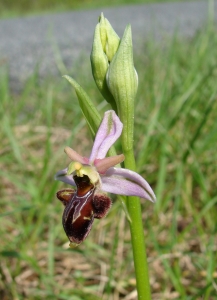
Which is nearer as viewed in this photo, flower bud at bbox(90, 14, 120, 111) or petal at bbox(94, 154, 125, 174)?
petal at bbox(94, 154, 125, 174)

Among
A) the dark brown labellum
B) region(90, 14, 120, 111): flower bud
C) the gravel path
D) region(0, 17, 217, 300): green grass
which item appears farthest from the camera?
the gravel path

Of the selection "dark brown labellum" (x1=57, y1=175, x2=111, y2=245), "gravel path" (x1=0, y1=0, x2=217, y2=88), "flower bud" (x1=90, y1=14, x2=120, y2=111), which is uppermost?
"gravel path" (x1=0, y1=0, x2=217, y2=88)

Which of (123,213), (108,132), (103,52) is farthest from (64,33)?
(108,132)

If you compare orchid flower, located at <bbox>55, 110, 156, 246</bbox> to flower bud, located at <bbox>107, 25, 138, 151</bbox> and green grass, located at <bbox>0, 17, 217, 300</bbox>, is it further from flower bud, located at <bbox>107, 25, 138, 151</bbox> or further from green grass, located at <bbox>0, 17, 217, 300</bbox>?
green grass, located at <bbox>0, 17, 217, 300</bbox>

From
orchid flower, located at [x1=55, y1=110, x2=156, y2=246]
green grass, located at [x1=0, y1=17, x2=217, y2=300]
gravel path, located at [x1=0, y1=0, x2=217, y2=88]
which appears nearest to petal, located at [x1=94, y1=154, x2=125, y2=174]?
orchid flower, located at [x1=55, y1=110, x2=156, y2=246]

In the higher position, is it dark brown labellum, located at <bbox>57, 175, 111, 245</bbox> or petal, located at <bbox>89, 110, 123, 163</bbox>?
petal, located at <bbox>89, 110, 123, 163</bbox>

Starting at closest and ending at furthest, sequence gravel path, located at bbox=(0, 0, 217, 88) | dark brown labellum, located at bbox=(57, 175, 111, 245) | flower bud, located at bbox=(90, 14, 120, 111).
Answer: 1. dark brown labellum, located at bbox=(57, 175, 111, 245)
2. flower bud, located at bbox=(90, 14, 120, 111)
3. gravel path, located at bbox=(0, 0, 217, 88)

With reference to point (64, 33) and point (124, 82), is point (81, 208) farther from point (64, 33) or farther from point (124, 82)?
point (64, 33)

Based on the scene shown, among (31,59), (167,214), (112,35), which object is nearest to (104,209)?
(112,35)
